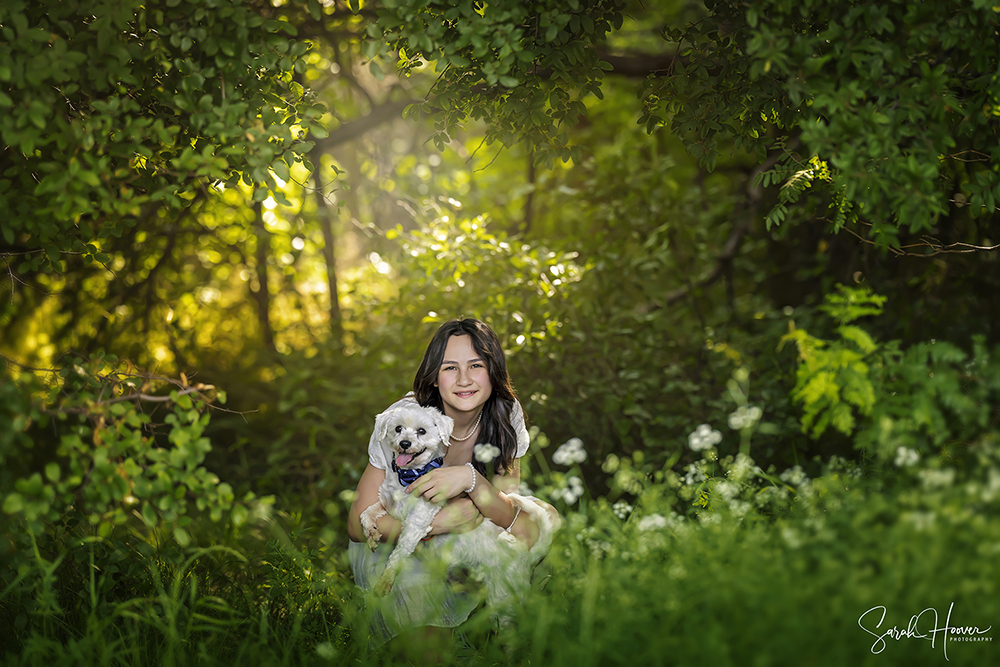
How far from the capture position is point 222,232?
20.3 ft

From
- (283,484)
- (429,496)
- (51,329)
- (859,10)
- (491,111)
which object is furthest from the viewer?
(51,329)

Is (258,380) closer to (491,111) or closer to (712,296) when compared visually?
(491,111)

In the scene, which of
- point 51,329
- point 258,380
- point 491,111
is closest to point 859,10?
point 491,111

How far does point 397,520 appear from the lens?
2.94m

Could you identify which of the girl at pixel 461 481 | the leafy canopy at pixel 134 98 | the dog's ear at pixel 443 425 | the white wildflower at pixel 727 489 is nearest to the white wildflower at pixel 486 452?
the girl at pixel 461 481

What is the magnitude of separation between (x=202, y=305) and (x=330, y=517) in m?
2.69

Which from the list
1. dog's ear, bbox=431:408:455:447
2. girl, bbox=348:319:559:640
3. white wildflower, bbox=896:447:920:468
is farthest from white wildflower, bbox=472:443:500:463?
white wildflower, bbox=896:447:920:468

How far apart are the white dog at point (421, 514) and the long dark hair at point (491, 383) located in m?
0.28

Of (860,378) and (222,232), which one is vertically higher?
(222,232)

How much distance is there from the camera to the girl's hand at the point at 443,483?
284 cm

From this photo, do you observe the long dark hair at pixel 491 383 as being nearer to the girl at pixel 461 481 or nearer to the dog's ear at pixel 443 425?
the girl at pixel 461 481

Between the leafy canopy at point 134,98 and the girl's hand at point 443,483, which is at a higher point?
the leafy canopy at point 134,98

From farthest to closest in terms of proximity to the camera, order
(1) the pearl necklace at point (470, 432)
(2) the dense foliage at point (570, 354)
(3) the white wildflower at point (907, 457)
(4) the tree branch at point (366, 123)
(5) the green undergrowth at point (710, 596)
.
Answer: (4) the tree branch at point (366, 123) → (1) the pearl necklace at point (470, 432) → (3) the white wildflower at point (907, 457) → (2) the dense foliage at point (570, 354) → (5) the green undergrowth at point (710, 596)

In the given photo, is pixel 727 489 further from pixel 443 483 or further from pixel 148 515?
pixel 148 515
